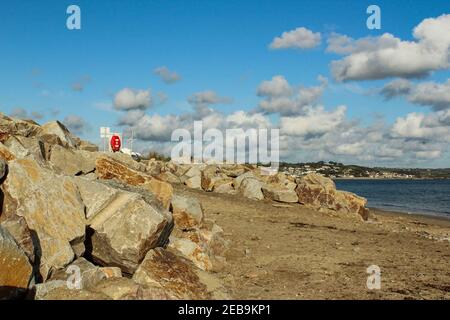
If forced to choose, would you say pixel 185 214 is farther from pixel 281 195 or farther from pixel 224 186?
pixel 224 186

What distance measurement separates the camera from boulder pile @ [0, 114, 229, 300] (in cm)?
732

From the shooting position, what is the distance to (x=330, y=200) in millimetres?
27234

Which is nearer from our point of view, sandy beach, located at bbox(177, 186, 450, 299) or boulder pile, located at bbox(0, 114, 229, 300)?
boulder pile, located at bbox(0, 114, 229, 300)

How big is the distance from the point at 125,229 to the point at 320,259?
625 cm

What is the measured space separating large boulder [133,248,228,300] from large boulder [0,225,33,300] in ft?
7.50

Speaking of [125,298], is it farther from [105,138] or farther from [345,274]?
[105,138]

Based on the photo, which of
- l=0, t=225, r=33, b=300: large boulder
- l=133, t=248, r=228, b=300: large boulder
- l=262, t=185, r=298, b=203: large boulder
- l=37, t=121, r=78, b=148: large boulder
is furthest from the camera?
l=262, t=185, r=298, b=203: large boulder

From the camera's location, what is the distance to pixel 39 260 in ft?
26.3

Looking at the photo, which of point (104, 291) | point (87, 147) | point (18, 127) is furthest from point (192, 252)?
point (87, 147)

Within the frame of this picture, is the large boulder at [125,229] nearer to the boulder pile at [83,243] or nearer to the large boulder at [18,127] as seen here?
the boulder pile at [83,243]

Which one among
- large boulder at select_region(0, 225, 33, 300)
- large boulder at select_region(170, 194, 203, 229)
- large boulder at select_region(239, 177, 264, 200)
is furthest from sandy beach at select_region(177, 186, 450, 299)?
large boulder at select_region(239, 177, 264, 200)

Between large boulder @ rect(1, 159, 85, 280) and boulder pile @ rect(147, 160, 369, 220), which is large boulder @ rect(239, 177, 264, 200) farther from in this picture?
large boulder @ rect(1, 159, 85, 280)
